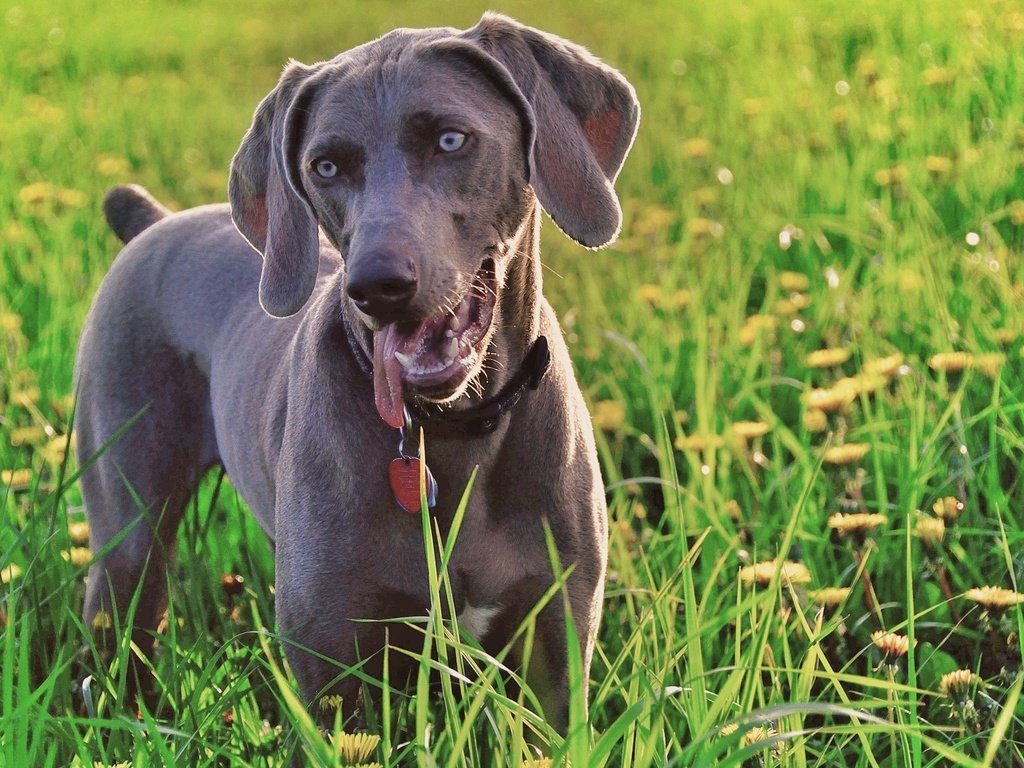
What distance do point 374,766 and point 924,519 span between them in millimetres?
1476

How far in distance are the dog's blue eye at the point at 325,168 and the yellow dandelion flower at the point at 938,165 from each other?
3050mm

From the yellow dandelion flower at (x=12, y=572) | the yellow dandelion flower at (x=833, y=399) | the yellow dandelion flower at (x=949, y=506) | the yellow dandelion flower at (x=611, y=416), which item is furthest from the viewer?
the yellow dandelion flower at (x=611, y=416)

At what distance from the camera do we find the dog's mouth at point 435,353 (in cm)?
244

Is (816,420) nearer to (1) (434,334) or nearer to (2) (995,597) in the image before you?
(2) (995,597)

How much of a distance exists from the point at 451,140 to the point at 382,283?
364 mm

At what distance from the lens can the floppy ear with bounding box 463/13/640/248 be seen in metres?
2.58

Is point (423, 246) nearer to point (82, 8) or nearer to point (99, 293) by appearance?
point (99, 293)

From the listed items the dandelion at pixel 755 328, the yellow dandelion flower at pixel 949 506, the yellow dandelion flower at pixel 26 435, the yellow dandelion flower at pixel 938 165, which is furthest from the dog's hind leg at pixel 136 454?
the yellow dandelion flower at pixel 938 165

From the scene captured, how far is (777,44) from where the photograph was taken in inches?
310

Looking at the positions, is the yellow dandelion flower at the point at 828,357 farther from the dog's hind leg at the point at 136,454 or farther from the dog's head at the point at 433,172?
the dog's hind leg at the point at 136,454

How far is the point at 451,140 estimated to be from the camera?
8.11ft

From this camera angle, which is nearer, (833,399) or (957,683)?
(957,683)

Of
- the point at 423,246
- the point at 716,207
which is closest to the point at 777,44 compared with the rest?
the point at 716,207

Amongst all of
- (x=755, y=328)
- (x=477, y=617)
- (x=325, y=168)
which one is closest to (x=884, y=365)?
(x=755, y=328)
